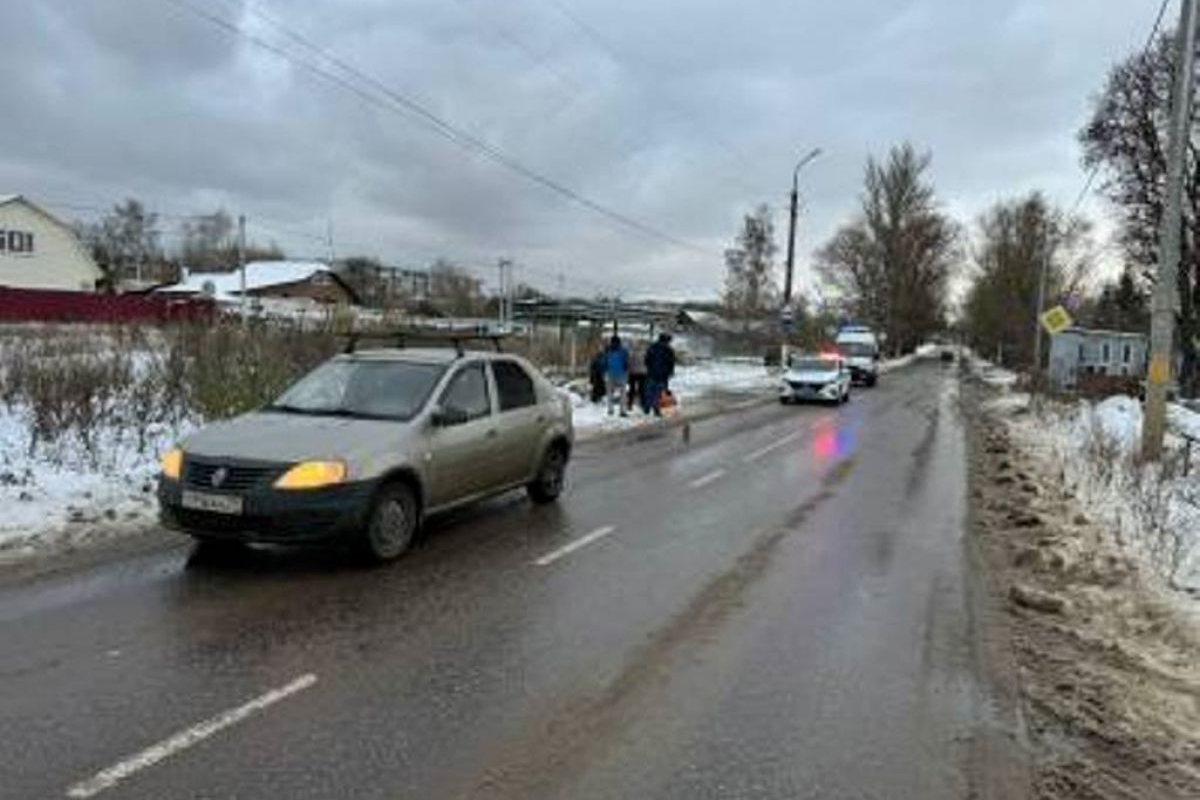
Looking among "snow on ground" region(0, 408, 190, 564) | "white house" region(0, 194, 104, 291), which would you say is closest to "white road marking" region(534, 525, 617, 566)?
"snow on ground" region(0, 408, 190, 564)

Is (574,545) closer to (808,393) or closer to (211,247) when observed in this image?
(808,393)

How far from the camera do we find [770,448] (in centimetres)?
2153

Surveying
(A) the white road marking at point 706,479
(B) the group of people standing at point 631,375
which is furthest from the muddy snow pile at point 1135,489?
(B) the group of people standing at point 631,375

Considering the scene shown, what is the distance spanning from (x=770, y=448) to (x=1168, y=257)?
267 inches

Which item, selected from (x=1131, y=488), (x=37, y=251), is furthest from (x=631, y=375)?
(x=37, y=251)

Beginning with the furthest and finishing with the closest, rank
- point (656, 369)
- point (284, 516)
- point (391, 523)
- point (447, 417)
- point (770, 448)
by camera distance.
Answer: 1. point (656, 369)
2. point (770, 448)
3. point (447, 417)
4. point (391, 523)
5. point (284, 516)

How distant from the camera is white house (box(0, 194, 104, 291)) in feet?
243

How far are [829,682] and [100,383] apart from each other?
40.1 ft

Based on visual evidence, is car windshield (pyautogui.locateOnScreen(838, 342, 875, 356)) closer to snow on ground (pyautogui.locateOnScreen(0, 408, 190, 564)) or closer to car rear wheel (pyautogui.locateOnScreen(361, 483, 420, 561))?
snow on ground (pyautogui.locateOnScreen(0, 408, 190, 564))

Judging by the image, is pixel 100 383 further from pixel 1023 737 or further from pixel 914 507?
pixel 1023 737

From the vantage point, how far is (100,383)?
1647cm

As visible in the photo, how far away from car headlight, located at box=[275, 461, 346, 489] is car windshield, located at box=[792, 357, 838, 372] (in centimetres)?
2960

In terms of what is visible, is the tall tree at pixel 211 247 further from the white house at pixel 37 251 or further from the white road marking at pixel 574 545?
the white road marking at pixel 574 545

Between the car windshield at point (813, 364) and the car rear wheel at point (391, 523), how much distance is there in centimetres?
2868
